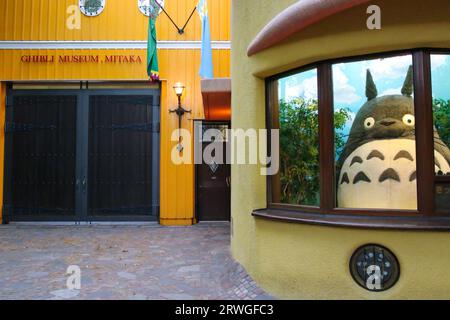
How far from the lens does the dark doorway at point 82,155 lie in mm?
8852

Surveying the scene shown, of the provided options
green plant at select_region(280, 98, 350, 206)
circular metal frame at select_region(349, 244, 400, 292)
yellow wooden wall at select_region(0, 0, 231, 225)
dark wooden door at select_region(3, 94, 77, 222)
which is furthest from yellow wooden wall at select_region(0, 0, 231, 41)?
circular metal frame at select_region(349, 244, 400, 292)

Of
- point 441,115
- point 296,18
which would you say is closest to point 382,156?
point 441,115

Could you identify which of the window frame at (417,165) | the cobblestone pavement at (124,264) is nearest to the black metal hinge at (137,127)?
the cobblestone pavement at (124,264)

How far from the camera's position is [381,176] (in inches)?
140

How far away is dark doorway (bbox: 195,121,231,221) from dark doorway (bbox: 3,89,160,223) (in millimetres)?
1075

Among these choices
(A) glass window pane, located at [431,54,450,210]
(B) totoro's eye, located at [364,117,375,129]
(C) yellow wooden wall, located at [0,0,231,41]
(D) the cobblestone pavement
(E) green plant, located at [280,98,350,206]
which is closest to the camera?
(A) glass window pane, located at [431,54,450,210]

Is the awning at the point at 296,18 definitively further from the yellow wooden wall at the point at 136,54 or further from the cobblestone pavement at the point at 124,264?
the yellow wooden wall at the point at 136,54

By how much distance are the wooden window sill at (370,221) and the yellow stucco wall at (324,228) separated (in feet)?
0.24

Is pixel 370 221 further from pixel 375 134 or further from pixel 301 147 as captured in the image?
pixel 301 147

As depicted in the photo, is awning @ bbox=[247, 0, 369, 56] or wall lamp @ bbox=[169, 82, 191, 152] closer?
awning @ bbox=[247, 0, 369, 56]

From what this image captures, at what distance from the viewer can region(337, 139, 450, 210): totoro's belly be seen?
11.1 feet

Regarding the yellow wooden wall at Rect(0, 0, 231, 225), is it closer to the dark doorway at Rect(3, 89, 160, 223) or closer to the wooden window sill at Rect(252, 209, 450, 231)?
the dark doorway at Rect(3, 89, 160, 223)

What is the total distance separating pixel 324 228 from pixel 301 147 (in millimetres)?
976
